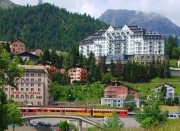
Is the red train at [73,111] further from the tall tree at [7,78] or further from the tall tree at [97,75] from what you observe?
the tall tree at [7,78]

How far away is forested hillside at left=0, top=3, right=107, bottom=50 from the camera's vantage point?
5379 inches

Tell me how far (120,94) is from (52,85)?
473 inches

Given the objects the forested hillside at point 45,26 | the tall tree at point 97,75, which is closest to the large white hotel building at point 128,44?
the tall tree at point 97,75

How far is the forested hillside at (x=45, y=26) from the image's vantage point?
13662 cm

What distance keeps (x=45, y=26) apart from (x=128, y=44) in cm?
4823

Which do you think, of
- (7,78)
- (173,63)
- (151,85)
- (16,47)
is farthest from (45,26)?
(7,78)

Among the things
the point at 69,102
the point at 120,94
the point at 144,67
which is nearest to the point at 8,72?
the point at 69,102

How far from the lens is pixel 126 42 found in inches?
4205

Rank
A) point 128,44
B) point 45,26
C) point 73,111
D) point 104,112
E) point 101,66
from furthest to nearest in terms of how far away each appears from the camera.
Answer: point 45,26, point 128,44, point 101,66, point 73,111, point 104,112

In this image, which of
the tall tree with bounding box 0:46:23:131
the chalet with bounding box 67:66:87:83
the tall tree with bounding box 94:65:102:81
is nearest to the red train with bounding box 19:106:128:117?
the tall tree with bounding box 94:65:102:81

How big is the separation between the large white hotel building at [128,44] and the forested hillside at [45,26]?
75.8ft

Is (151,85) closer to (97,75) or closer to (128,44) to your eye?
(97,75)

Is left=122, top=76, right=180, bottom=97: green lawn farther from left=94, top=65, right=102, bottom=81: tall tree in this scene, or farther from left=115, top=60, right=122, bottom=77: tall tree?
left=94, top=65, right=102, bottom=81: tall tree

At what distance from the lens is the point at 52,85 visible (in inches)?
3036
